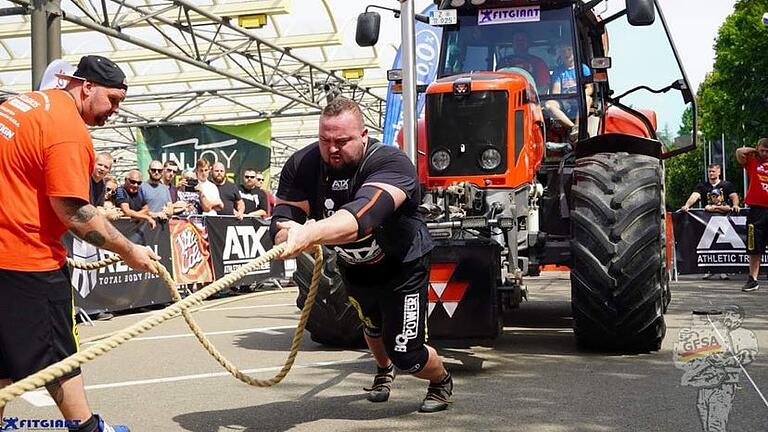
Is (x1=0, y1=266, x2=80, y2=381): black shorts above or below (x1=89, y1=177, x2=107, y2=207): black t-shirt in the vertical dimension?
below

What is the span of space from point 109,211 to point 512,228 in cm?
556

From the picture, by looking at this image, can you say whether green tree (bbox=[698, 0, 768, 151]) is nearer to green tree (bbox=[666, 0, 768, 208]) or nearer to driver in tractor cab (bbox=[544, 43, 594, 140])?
green tree (bbox=[666, 0, 768, 208])

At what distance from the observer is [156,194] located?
458 inches

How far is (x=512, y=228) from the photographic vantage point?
6.54 meters

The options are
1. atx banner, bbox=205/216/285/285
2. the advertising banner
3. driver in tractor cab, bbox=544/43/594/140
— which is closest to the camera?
driver in tractor cab, bbox=544/43/594/140

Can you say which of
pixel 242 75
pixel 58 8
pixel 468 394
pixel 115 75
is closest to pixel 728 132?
pixel 242 75

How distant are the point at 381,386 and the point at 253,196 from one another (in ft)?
31.1

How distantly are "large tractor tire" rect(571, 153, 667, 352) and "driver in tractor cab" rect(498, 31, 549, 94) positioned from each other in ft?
4.28

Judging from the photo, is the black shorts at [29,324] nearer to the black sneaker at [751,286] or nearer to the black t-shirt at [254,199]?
the black t-shirt at [254,199]

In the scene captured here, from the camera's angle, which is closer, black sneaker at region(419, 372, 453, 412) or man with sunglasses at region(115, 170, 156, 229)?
black sneaker at region(419, 372, 453, 412)

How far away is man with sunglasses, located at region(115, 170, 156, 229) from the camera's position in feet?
36.0

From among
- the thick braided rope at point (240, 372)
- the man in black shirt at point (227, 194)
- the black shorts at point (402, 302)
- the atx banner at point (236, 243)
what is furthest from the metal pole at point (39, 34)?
the black shorts at point (402, 302)

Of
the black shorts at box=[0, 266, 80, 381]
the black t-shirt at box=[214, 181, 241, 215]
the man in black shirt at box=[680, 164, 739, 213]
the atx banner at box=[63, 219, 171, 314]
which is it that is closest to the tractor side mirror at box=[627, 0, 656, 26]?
the black shorts at box=[0, 266, 80, 381]

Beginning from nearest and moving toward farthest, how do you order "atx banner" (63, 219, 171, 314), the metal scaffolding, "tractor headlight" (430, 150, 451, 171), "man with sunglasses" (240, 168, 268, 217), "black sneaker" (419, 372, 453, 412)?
1. "black sneaker" (419, 372, 453, 412)
2. "tractor headlight" (430, 150, 451, 171)
3. "atx banner" (63, 219, 171, 314)
4. "man with sunglasses" (240, 168, 268, 217)
5. the metal scaffolding
